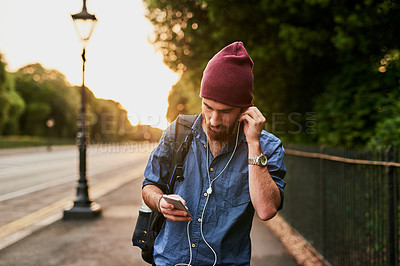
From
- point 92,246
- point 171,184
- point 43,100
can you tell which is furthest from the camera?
point 43,100

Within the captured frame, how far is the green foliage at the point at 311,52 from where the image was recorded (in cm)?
643

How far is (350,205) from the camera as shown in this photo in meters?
4.51

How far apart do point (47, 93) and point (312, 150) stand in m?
74.0

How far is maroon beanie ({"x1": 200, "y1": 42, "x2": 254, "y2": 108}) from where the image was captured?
190 cm

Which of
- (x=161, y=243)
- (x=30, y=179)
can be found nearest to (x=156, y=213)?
(x=161, y=243)

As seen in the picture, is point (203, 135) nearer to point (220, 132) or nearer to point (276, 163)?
point (220, 132)

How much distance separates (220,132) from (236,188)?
0.31m

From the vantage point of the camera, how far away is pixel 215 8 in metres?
10.0

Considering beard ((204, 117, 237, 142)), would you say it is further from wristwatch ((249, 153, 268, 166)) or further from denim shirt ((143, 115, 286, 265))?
wristwatch ((249, 153, 268, 166))

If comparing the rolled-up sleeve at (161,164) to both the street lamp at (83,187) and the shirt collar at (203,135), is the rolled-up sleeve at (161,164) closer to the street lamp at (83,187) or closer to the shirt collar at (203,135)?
the shirt collar at (203,135)

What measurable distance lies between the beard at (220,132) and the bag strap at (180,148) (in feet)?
0.43

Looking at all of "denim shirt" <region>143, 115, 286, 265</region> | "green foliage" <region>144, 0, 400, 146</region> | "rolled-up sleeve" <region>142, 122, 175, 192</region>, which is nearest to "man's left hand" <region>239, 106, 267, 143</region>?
"denim shirt" <region>143, 115, 286, 265</region>

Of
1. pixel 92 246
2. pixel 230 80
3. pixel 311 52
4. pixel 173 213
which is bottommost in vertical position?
pixel 92 246

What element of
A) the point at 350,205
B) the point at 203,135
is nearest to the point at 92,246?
the point at 350,205
